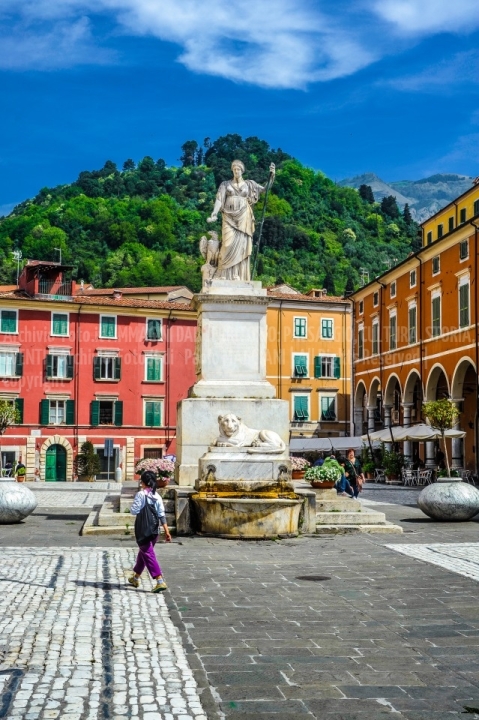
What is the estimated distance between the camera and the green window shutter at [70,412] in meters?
52.4

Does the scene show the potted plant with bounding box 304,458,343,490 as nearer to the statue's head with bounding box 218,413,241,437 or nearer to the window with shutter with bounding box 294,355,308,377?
the statue's head with bounding box 218,413,241,437

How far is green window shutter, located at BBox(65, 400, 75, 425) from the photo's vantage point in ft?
172

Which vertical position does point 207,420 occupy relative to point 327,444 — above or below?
above

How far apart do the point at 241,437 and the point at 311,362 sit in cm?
4547

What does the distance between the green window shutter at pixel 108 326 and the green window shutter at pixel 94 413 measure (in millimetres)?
4505

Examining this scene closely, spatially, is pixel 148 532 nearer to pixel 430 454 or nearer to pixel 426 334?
pixel 430 454

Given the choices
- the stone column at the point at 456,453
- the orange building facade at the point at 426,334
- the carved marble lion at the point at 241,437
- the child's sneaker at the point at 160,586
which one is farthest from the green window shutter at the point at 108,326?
the child's sneaker at the point at 160,586

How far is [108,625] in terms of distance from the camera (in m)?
6.91

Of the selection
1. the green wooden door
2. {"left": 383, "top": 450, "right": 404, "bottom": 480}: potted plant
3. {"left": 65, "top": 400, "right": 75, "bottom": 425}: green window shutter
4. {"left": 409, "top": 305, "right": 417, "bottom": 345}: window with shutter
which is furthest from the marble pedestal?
{"left": 65, "top": 400, "right": 75, "bottom": 425}: green window shutter

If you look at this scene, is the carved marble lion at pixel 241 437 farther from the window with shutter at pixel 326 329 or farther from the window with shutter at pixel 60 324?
the window with shutter at pixel 326 329

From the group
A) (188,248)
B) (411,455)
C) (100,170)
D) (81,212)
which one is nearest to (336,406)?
(411,455)

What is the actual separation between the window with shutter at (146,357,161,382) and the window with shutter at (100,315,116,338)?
283 cm

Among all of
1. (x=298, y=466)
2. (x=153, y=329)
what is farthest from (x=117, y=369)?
(x=298, y=466)

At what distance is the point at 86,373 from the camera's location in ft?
176
